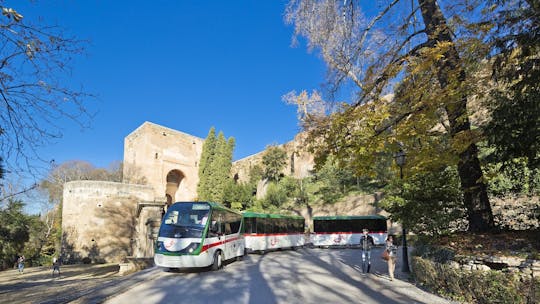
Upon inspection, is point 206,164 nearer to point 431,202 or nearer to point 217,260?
point 217,260

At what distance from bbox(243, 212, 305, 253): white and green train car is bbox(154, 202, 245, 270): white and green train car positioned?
4.40 metres

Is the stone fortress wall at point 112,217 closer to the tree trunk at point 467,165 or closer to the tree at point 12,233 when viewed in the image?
the tree at point 12,233

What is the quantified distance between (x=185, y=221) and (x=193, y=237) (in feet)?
2.38

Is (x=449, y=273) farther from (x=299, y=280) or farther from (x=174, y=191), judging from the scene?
(x=174, y=191)

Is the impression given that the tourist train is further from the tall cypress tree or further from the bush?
the tall cypress tree

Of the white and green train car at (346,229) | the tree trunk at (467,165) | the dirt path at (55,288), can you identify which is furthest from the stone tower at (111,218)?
the tree trunk at (467,165)

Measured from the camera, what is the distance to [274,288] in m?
7.29

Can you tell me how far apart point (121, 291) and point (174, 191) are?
3573cm

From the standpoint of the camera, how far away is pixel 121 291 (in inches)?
265

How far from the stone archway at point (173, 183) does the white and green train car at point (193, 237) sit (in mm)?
31230

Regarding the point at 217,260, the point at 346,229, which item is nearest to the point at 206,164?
the point at 346,229

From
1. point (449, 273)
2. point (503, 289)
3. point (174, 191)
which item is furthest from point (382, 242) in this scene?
point (174, 191)

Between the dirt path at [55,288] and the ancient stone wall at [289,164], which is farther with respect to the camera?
the ancient stone wall at [289,164]

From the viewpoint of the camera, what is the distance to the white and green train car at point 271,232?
1555cm
